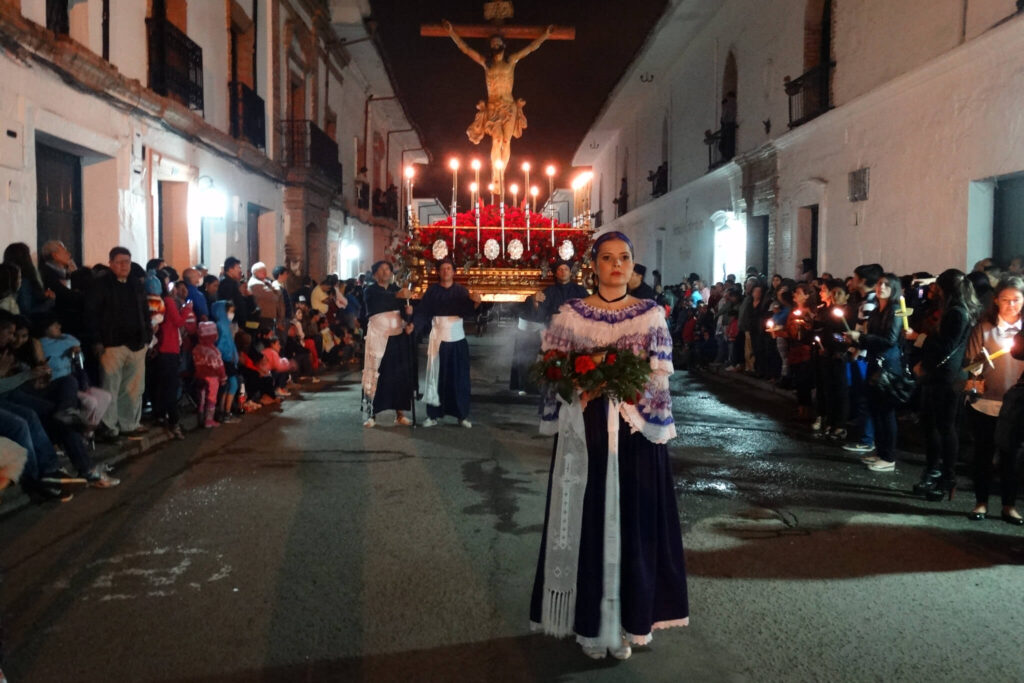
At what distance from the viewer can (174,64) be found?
13867mm

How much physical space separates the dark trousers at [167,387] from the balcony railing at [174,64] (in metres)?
6.07

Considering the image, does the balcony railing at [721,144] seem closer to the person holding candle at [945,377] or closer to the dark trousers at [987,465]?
the person holding candle at [945,377]

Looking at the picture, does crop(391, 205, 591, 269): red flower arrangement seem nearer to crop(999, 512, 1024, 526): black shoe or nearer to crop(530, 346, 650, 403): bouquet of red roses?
crop(999, 512, 1024, 526): black shoe

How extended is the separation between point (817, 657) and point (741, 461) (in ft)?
14.4

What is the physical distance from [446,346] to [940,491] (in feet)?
17.9

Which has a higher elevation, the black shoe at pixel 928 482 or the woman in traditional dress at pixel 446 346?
the woman in traditional dress at pixel 446 346

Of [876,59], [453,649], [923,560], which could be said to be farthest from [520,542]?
[876,59]

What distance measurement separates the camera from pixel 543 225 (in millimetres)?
12008

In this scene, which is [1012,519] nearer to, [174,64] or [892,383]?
[892,383]

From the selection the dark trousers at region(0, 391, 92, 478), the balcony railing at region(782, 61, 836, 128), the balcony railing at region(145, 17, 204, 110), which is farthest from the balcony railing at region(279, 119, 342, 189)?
the dark trousers at region(0, 391, 92, 478)

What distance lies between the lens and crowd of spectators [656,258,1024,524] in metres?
6.11

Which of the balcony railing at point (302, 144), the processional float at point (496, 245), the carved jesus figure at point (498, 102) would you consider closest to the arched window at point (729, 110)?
the carved jesus figure at point (498, 102)

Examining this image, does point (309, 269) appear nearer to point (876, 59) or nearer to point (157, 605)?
point (876, 59)

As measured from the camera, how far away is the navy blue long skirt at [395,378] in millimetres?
10086
